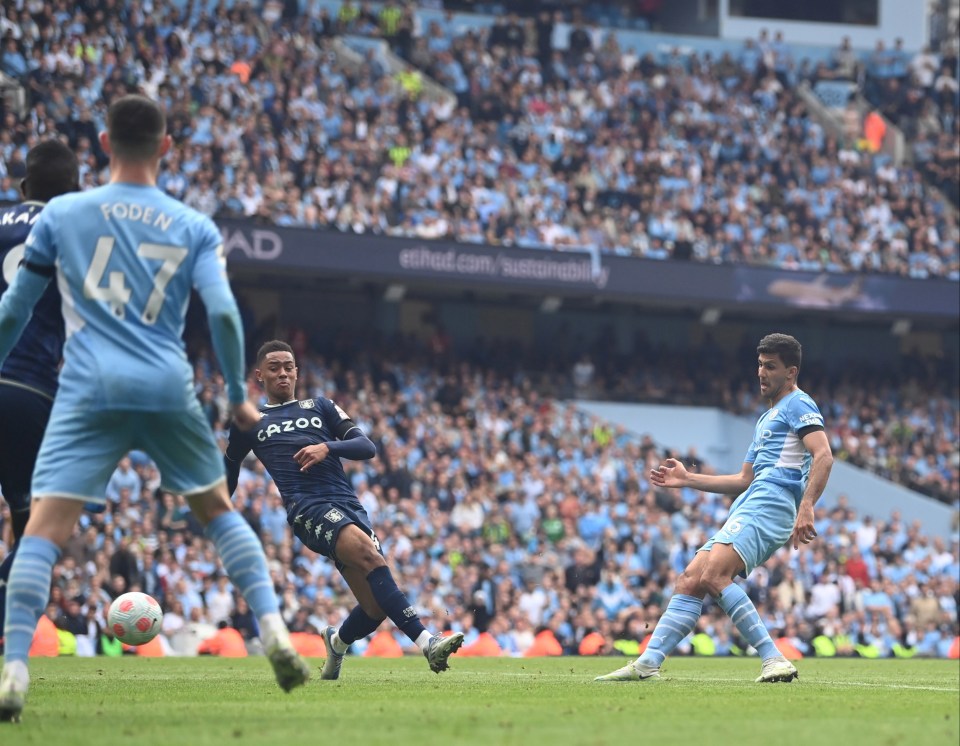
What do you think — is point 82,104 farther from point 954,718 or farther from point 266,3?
point 954,718

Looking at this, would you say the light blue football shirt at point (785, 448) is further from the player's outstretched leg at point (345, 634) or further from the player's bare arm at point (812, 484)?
the player's outstretched leg at point (345, 634)

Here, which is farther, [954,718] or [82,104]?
[82,104]

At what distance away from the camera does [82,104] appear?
27.1 metres

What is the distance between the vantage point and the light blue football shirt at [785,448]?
35.1ft

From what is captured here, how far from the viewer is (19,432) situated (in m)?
8.76

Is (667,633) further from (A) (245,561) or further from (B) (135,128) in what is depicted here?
(B) (135,128)

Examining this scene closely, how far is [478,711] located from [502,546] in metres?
17.5

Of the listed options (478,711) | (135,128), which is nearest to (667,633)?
(478,711)

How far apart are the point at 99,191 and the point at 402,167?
23689 millimetres

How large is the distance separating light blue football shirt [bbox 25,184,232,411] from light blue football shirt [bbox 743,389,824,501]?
15.7 feet

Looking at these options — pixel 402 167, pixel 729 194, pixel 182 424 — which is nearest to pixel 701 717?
pixel 182 424

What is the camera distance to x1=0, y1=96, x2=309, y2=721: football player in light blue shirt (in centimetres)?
694

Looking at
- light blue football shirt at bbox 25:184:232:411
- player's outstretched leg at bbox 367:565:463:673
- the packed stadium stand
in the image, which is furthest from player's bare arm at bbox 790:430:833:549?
the packed stadium stand

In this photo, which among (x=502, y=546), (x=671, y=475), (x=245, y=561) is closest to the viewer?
(x=245, y=561)
